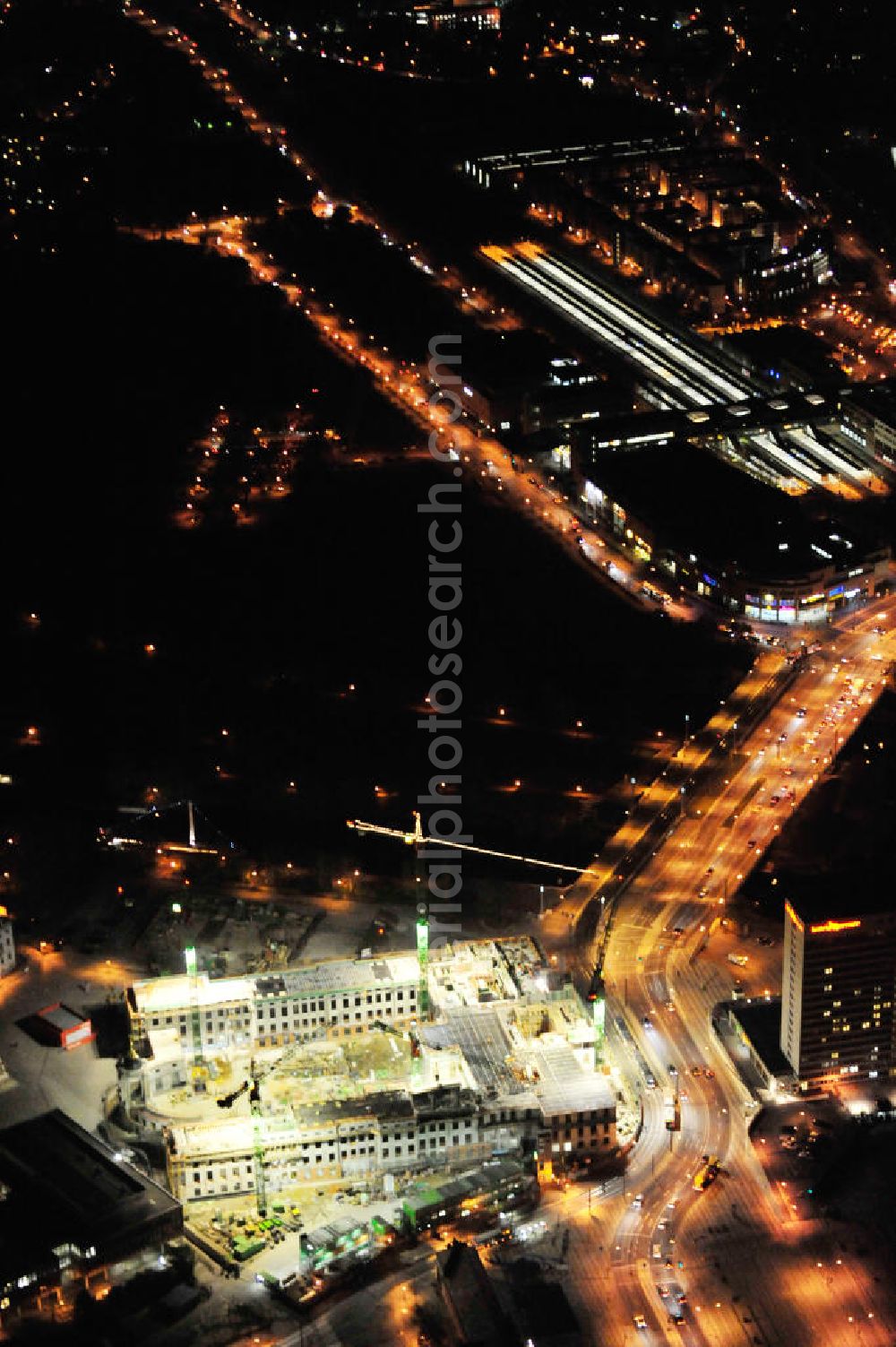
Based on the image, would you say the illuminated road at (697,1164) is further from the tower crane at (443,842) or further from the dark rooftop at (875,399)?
the dark rooftop at (875,399)

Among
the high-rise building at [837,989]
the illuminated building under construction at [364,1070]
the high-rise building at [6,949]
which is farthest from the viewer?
the high-rise building at [6,949]

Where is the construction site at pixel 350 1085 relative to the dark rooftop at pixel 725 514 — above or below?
below

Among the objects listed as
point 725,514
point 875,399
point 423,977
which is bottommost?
point 423,977

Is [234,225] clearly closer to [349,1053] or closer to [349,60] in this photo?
[349,60]

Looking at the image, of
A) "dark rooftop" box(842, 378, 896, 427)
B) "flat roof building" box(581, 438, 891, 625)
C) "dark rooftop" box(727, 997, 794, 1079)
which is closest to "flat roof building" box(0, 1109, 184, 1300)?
"dark rooftop" box(727, 997, 794, 1079)

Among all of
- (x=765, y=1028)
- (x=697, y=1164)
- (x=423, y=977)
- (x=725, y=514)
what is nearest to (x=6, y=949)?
(x=423, y=977)

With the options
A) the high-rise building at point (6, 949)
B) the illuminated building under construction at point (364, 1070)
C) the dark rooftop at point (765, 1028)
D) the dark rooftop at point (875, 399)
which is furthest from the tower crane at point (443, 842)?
the dark rooftop at point (875, 399)

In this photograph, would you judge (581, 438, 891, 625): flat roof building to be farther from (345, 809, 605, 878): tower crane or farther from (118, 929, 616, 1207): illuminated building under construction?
(118, 929, 616, 1207): illuminated building under construction

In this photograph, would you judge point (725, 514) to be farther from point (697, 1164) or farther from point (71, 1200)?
point (71, 1200)

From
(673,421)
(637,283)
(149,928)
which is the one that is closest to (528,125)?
(637,283)
